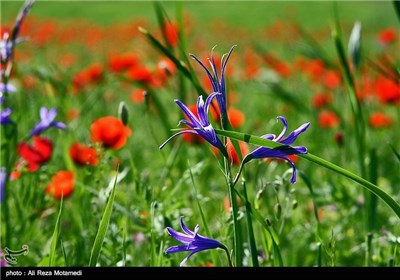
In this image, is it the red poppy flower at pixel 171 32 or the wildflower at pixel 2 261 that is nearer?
the wildflower at pixel 2 261

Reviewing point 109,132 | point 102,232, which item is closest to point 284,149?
point 102,232

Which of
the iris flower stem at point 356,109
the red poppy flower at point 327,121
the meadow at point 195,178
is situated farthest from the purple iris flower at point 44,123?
the red poppy flower at point 327,121

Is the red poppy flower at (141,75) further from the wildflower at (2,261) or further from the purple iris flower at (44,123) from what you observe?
the wildflower at (2,261)

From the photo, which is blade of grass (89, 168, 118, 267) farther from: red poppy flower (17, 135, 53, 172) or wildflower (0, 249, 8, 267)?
red poppy flower (17, 135, 53, 172)

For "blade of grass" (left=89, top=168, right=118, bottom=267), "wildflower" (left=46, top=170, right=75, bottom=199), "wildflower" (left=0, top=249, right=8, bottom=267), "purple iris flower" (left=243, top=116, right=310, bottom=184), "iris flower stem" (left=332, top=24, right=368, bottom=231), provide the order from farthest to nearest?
"wildflower" (left=46, top=170, right=75, bottom=199), "iris flower stem" (left=332, top=24, right=368, bottom=231), "wildflower" (left=0, top=249, right=8, bottom=267), "blade of grass" (left=89, top=168, right=118, bottom=267), "purple iris flower" (left=243, top=116, right=310, bottom=184)

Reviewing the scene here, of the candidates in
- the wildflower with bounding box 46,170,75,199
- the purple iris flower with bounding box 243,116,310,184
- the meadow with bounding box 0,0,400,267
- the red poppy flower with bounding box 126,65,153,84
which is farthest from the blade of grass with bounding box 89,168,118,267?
the red poppy flower with bounding box 126,65,153,84

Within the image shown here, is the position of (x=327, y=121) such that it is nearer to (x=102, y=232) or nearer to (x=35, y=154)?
(x=35, y=154)

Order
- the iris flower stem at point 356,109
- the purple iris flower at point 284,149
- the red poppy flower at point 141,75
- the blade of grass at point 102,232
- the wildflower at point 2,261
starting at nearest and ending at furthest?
the purple iris flower at point 284,149 → the blade of grass at point 102,232 → the wildflower at point 2,261 → the iris flower stem at point 356,109 → the red poppy flower at point 141,75

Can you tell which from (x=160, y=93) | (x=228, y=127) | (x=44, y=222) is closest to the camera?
(x=228, y=127)
